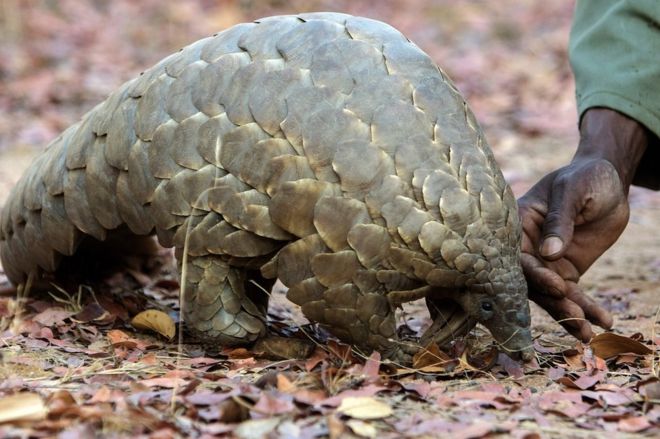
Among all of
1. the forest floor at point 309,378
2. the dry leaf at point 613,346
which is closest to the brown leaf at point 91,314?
the forest floor at point 309,378

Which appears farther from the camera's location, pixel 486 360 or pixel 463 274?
pixel 486 360

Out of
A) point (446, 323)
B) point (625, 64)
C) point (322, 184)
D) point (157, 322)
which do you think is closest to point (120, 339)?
point (157, 322)

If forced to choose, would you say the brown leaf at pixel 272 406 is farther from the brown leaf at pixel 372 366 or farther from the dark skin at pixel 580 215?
the dark skin at pixel 580 215

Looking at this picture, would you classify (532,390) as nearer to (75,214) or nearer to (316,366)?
(316,366)

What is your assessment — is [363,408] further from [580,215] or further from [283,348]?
[580,215]

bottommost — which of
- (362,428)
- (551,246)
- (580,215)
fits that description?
(362,428)

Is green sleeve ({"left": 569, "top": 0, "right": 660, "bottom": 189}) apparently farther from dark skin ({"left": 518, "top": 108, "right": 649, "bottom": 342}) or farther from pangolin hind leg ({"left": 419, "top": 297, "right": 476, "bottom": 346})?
pangolin hind leg ({"left": 419, "top": 297, "right": 476, "bottom": 346})

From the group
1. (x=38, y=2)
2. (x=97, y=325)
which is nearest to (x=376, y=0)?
(x=38, y=2)
